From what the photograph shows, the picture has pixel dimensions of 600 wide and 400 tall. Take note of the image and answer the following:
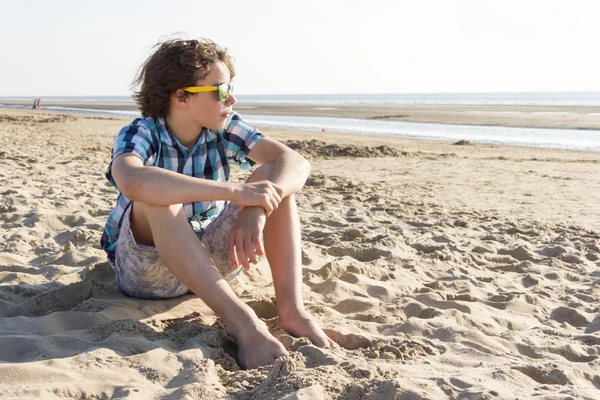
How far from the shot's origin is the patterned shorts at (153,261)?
3.01m

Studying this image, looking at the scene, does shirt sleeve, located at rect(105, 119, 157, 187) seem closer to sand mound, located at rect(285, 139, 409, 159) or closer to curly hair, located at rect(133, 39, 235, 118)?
curly hair, located at rect(133, 39, 235, 118)

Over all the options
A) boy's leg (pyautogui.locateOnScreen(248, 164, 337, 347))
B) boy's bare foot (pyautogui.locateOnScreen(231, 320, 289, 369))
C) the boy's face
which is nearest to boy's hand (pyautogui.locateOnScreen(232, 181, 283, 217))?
boy's leg (pyautogui.locateOnScreen(248, 164, 337, 347))

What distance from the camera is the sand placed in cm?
237

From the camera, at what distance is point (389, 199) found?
7.02 meters

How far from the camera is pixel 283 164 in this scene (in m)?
3.21

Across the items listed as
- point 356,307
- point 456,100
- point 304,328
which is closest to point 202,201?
point 304,328

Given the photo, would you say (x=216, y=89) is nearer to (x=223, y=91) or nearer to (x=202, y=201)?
(x=223, y=91)

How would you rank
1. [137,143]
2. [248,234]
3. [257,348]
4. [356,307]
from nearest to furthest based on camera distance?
[257,348]
[248,234]
[137,143]
[356,307]

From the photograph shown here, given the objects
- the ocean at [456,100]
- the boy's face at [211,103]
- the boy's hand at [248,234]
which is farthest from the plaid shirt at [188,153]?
the ocean at [456,100]

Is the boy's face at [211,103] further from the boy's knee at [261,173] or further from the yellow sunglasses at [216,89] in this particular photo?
the boy's knee at [261,173]

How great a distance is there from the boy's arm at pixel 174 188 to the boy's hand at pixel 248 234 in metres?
0.04

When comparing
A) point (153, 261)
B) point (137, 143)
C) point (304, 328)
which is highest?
point (137, 143)

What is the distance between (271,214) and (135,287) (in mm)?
803

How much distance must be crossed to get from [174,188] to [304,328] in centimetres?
82
